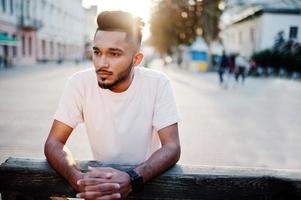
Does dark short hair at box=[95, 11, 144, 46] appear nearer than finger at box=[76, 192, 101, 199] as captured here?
No

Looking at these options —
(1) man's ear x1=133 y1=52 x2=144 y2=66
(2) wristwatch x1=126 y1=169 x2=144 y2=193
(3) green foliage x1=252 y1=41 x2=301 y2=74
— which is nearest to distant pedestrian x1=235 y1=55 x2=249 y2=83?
(3) green foliage x1=252 y1=41 x2=301 y2=74

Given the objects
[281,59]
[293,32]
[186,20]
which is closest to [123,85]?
[281,59]

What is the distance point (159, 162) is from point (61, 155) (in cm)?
46

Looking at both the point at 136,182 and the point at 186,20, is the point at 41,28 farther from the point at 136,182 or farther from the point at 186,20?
the point at 136,182

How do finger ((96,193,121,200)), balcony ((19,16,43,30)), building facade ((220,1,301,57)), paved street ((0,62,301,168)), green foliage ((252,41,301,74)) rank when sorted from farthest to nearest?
balcony ((19,16,43,30)), building facade ((220,1,301,57)), green foliage ((252,41,301,74)), paved street ((0,62,301,168)), finger ((96,193,121,200))

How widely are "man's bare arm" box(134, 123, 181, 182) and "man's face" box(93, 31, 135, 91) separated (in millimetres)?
362

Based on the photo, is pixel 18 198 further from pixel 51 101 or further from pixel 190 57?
pixel 190 57

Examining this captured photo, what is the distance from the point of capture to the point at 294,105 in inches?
463

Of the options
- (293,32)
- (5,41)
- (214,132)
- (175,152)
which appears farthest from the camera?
(293,32)

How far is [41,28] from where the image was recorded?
4184 cm

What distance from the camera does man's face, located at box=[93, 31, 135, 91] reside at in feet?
6.08

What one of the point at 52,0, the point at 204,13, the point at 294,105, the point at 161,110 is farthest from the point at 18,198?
the point at 52,0

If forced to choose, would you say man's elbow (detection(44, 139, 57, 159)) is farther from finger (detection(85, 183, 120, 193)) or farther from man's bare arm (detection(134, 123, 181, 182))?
man's bare arm (detection(134, 123, 181, 182))

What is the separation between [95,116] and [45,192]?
497mm
